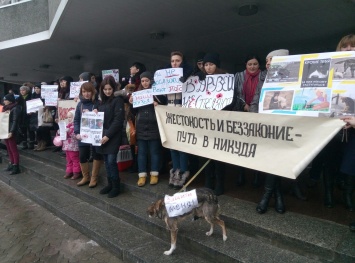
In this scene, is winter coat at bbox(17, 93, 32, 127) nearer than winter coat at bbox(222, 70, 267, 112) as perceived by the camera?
No

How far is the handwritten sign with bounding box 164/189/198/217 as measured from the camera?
120 inches

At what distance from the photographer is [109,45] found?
859 centimetres

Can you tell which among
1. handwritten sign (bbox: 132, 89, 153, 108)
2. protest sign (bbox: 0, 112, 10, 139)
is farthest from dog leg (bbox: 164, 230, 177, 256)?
protest sign (bbox: 0, 112, 10, 139)

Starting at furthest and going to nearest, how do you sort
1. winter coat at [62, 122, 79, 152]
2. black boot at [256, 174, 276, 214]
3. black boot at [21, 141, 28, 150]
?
black boot at [21, 141, 28, 150] < winter coat at [62, 122, 79, 152] < black boot at [256, 174, 276, 214]

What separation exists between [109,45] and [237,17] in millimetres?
4079

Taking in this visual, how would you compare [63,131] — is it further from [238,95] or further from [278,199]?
[278,199]

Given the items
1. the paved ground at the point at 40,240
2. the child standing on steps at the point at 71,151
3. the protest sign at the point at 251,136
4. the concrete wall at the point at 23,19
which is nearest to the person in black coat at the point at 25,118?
the concrete wall at the point at 23,19

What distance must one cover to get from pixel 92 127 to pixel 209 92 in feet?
6.72

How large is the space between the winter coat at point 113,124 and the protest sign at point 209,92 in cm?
109

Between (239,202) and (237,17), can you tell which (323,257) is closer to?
(239,202)

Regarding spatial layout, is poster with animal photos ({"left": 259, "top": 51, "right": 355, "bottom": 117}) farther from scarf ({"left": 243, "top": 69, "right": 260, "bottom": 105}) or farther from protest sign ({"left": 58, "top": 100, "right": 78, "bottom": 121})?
protest sign ({"left": 58, "top": 100, "right": 78, "bottom": 121})

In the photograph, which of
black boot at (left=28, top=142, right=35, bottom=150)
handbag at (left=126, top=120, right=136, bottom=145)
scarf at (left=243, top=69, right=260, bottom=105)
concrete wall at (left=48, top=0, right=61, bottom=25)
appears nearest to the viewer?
scarf at (left=243, top=69, right=260, bottom=105)

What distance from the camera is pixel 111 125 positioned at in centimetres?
463

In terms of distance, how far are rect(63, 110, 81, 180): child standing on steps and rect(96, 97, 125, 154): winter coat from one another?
1222 millimetres
